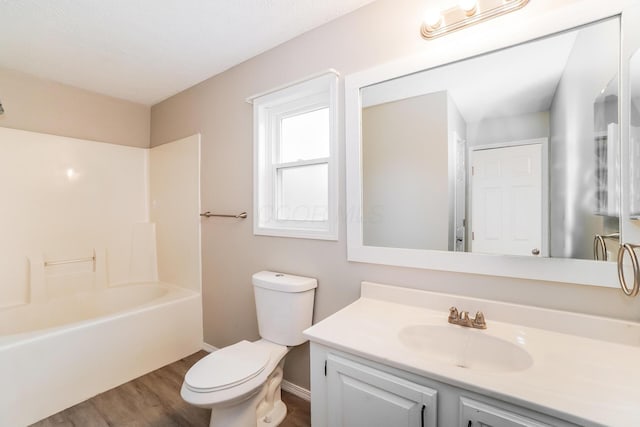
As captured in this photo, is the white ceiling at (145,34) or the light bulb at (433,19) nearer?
the light bulb at (433,19)

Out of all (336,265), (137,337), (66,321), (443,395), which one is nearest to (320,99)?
(336,265)

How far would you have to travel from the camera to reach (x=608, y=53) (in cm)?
102

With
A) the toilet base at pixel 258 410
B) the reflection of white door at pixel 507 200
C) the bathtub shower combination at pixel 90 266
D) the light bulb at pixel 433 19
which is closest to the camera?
the reflection of white door at pixel 507 200

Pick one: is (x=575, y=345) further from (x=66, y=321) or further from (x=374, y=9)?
(x=66, y=321)

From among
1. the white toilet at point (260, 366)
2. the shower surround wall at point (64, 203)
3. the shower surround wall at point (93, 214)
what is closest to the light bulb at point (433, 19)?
the white toilet at point (260, 366)

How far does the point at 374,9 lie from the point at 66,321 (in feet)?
10.6

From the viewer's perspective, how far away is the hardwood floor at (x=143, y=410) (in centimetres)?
167

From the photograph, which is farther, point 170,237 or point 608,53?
point 170,237

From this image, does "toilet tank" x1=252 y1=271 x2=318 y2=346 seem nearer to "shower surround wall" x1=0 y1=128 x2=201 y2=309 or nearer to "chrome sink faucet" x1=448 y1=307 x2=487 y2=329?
"chrome sink faucet" x1=448 y1=307 x2=487 y2=329

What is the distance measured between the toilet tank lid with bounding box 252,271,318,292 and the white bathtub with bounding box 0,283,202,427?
1.03 meters

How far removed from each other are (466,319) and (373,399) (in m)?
0.51

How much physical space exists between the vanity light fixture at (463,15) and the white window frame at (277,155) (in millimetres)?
540

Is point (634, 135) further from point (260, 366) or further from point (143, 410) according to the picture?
point (143, 410)

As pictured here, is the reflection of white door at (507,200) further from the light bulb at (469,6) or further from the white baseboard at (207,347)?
the white baseboard at (207,347)
